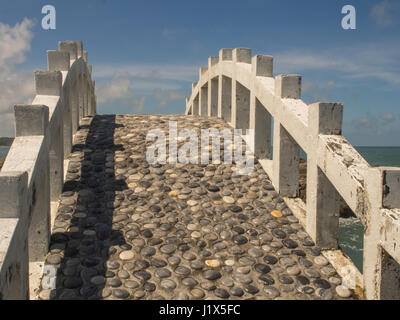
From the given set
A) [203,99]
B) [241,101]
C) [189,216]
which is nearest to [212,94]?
[203,99]

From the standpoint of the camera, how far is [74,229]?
538cm

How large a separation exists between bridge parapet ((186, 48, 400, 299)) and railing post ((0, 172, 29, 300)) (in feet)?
12.4

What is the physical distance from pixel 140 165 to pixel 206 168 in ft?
4.38

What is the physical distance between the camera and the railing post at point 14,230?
3.18 m

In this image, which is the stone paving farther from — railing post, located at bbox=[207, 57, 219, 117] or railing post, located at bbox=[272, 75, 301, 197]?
railing post, located at bbox=[207, 57, 219, 117]

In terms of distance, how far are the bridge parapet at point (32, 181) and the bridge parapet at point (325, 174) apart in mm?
3796

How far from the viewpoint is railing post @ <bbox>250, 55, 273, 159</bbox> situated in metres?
8.32

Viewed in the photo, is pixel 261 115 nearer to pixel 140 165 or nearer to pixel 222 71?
pixel 140 165

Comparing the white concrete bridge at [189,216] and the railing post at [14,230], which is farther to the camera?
the white concrete bridge at [189,216]

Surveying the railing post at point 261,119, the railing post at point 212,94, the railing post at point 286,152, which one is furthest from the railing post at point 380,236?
the railing post at point 212,94

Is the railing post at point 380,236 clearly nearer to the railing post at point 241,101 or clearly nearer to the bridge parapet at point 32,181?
the bridge parapet at point 32,181

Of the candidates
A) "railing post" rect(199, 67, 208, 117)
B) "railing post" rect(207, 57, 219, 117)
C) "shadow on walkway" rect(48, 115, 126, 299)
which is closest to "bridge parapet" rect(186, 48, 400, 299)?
"shadow on walkway" rect(48, 115, 126, 299)

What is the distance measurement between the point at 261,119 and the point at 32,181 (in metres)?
5.51
